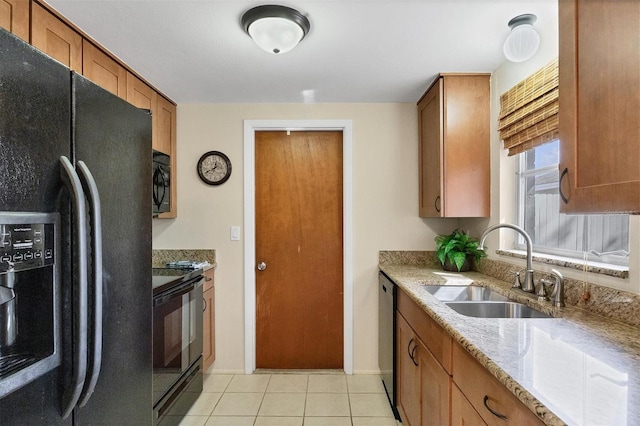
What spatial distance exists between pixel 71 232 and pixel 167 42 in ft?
4.95

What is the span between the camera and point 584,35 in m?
1.02

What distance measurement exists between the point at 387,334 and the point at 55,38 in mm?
2551

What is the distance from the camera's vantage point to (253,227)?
9.48ft

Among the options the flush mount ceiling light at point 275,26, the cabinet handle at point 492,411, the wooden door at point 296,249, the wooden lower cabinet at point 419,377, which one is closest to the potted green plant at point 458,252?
the wooden lower cabinet at point 419,377

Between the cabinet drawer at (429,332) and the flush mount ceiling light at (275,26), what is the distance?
4.83 ft

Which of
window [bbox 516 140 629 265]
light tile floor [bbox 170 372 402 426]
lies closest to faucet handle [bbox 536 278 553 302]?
window [bbox 516 140 629 265]

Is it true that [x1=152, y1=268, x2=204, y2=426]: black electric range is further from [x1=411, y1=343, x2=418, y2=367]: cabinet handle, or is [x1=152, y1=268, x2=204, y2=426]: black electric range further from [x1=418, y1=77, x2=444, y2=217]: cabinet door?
[x1=418, y1=77, x2=444, y2=217]: cabinet door

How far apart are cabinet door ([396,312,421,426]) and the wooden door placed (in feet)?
2.78

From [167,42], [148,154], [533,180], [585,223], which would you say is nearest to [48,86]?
[148,154]

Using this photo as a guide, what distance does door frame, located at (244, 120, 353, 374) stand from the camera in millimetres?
2873

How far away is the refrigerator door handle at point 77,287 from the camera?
29.6 inches

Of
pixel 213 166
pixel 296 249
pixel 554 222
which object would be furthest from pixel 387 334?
pixel 213 166

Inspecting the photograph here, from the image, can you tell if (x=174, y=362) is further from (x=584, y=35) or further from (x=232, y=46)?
(x=584, y=35)

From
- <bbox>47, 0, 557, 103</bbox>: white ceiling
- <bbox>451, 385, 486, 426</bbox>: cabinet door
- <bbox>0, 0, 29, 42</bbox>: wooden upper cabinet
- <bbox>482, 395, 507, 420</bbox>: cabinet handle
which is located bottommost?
<bbox>451, 385, 486, 426</bbox>: cabinet door
